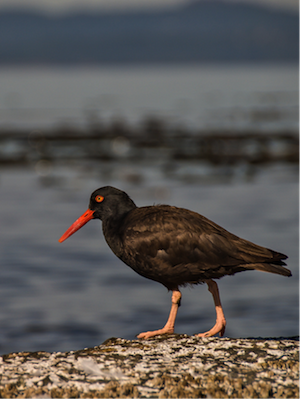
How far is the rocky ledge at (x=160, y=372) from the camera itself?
19.6ft

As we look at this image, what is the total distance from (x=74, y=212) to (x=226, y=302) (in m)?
8.39

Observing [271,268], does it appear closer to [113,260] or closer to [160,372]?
[160,372]

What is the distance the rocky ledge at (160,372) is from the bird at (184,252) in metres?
0.84

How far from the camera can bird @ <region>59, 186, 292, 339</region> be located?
25.5 ft

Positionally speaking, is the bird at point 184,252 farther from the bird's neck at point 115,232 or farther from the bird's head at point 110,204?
the bird's head at point 110,204

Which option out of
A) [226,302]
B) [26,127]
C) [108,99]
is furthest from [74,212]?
[108,99]

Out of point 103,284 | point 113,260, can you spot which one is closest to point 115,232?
point 103,284

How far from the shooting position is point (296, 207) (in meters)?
20.9

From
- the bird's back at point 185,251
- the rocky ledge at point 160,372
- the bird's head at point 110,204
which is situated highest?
the bird's head at point 110,204

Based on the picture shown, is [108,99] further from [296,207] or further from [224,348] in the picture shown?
[224,348]

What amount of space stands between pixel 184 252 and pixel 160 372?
180 centimetres

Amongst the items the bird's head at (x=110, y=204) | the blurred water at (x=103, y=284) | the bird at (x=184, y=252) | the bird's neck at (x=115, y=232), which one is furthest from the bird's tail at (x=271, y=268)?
the blurred water at (x=103, y=284)

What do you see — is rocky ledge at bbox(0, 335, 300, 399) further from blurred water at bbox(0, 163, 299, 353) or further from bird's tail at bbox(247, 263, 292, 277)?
blurred water at bbox(0, 163, 299, 353)

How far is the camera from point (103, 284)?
13648 mm
